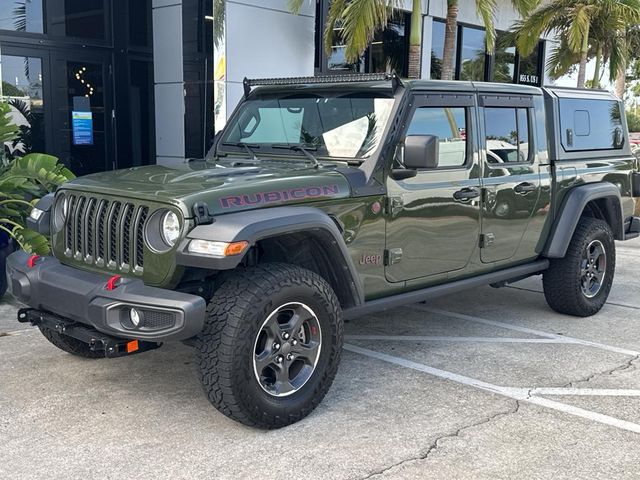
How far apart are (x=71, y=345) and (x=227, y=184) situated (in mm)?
1725

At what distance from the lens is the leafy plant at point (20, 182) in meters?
6.10

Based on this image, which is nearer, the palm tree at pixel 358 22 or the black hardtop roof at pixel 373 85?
the black hardtop roof at pixel 373 85

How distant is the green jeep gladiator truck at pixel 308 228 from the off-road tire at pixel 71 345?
11 millimetres

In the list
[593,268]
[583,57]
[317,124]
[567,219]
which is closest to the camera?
[317,124]

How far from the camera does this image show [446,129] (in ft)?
16.1

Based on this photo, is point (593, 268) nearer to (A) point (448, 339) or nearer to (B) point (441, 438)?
(A) point (448, 339)

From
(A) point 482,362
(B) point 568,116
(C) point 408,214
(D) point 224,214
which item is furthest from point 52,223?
(B) point 568,116

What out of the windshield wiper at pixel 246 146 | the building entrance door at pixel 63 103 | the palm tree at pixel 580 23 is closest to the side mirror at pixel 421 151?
the windshield wiper at pixel 246 146

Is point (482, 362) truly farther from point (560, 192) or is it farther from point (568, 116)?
point (568, 116)

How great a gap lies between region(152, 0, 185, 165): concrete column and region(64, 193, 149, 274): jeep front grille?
6754mm

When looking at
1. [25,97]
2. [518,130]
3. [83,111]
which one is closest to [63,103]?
[83,111]

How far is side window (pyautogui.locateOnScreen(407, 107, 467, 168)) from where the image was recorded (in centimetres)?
471

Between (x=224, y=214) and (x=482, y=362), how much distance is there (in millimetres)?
2281

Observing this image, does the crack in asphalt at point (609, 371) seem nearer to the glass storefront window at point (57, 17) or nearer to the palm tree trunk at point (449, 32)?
the palm tree trunk at point (449, 32)
